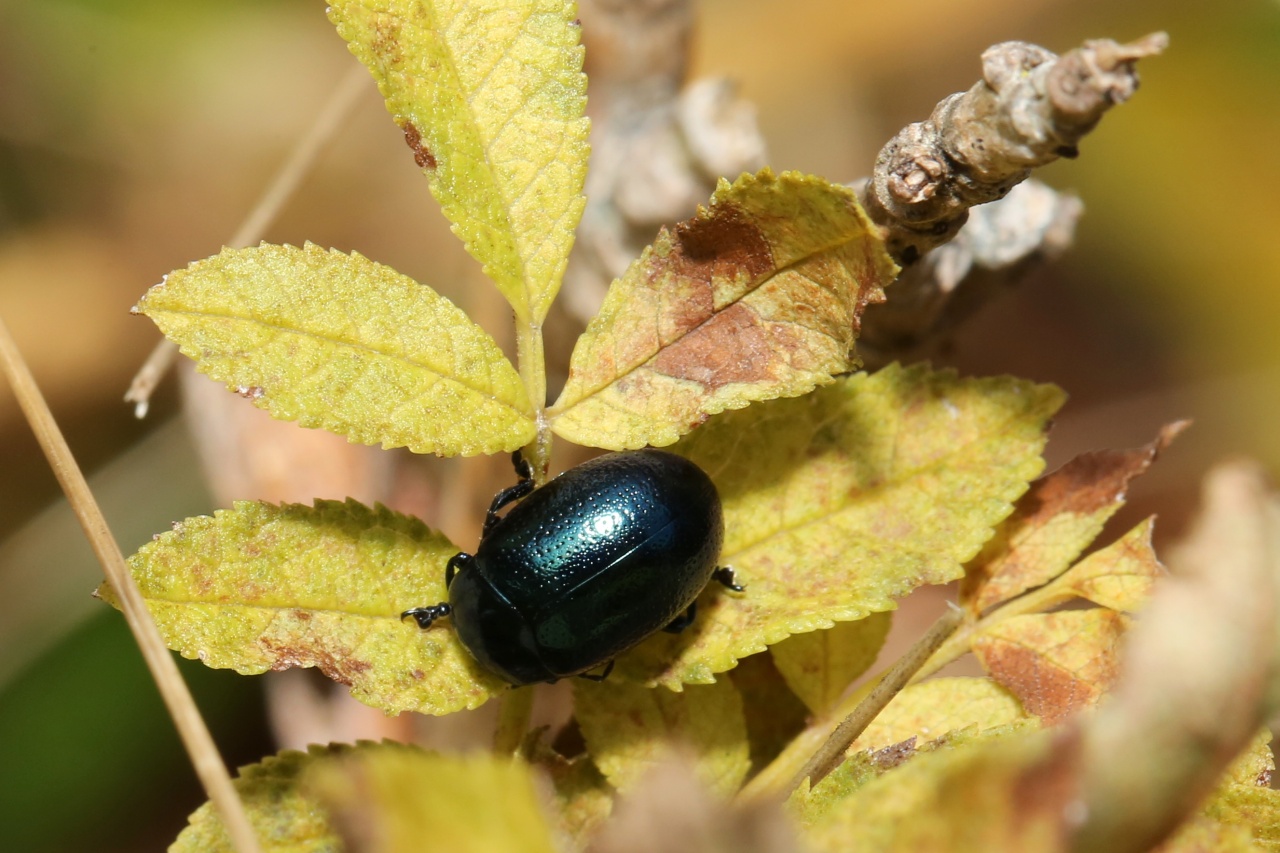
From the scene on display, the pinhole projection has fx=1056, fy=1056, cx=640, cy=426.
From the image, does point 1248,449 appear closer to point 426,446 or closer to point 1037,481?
point 1037,481

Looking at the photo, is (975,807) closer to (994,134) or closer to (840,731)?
(840,731)

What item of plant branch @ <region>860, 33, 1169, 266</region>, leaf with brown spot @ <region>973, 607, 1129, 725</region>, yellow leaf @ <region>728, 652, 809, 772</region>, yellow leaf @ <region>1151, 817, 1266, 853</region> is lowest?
yellow leaf @ <region>728, 652, 809, 772</region>

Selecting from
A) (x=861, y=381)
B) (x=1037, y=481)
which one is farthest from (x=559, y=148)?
(x=1037, y=481)

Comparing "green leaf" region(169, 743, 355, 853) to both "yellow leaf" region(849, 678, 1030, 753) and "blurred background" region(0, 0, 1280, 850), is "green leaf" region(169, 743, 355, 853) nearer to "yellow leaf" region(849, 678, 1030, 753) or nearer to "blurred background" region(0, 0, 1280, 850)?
"yellow leaf" region(849, 678, 1030, 753)

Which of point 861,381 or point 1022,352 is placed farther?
point 1022,352

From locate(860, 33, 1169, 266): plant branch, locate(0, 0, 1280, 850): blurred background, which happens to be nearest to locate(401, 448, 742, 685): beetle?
locate(860, 33, 1169, 266): plant branch

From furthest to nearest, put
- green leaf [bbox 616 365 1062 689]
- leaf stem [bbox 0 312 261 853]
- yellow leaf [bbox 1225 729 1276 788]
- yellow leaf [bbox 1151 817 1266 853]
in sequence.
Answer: green leaf [bbox 616 365 1062 689]
yellow leaf [bbox 1225 729 1276 788]
leaf stem [bbox 0 312 261 853]
yellow leaf [bbox 1151 817 1266 853]

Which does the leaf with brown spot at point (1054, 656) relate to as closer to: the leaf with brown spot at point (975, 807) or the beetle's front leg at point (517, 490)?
the leaf with brown spot at point (975, 807)

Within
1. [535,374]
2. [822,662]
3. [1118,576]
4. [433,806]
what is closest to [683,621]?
[822,662]
